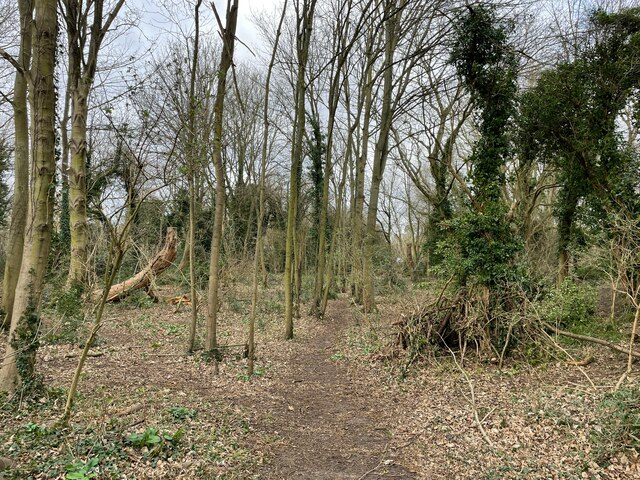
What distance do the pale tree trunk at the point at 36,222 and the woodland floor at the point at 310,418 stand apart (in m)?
0.30

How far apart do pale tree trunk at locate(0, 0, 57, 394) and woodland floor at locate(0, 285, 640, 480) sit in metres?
0.30

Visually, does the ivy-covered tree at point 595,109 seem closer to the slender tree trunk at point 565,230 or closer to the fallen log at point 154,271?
the slender tree trunk at point 565,230

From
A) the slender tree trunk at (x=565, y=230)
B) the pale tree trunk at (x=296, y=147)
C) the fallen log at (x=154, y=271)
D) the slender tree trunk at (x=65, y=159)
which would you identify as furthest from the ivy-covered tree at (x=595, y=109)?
the slender tree trunk at (x=65, y=159)

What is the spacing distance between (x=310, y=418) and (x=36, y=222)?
4529mm

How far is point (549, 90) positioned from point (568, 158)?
6.96ft

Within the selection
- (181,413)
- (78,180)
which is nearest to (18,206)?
(78,180)

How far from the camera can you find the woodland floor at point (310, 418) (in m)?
4.05

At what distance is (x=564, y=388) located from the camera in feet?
20.4

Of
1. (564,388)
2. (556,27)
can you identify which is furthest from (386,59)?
(564,388)

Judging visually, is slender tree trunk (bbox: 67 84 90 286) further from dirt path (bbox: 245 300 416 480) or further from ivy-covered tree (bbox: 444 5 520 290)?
ivy-covered tree (bbox: 444 5 520 290)

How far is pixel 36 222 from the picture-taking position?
15.2ft

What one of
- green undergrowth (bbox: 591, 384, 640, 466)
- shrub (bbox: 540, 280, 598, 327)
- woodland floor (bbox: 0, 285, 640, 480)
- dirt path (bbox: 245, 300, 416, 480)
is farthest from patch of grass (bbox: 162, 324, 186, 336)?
green undergrowth (bbox: 591, 384, 640, 466)

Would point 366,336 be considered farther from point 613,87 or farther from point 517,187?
point 517,187

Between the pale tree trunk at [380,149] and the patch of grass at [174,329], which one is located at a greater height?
the pale tree trunk at [380,149]
